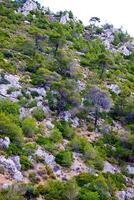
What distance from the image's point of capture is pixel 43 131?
50.0 m

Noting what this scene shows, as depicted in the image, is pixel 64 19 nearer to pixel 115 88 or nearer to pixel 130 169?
pixel 115 88

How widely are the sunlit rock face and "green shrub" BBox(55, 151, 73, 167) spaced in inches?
2760

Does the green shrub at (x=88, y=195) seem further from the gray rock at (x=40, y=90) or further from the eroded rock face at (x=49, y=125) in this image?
the gray rock at (x=40, y=90)

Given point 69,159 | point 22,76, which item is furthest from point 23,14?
point 69,159

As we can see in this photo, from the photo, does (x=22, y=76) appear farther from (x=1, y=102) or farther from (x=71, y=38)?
(x=71, y=38)

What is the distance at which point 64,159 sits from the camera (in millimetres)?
45219

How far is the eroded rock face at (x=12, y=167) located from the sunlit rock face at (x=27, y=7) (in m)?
74.6

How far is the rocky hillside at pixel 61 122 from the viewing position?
1604 inches

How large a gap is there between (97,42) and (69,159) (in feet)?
201

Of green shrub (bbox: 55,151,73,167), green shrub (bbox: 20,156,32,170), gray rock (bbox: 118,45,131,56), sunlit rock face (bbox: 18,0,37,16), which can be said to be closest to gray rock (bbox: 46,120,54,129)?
green shrub (bbox: 55,151,73,167)

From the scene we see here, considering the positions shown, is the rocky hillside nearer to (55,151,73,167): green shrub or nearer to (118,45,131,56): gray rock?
(55,151,73,167): green shrub

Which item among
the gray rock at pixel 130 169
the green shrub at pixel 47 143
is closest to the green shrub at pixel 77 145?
the green shrub at pixel 47 143

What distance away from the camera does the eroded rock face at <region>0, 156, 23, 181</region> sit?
129 ft

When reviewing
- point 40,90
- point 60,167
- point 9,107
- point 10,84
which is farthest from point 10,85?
point 60,167
